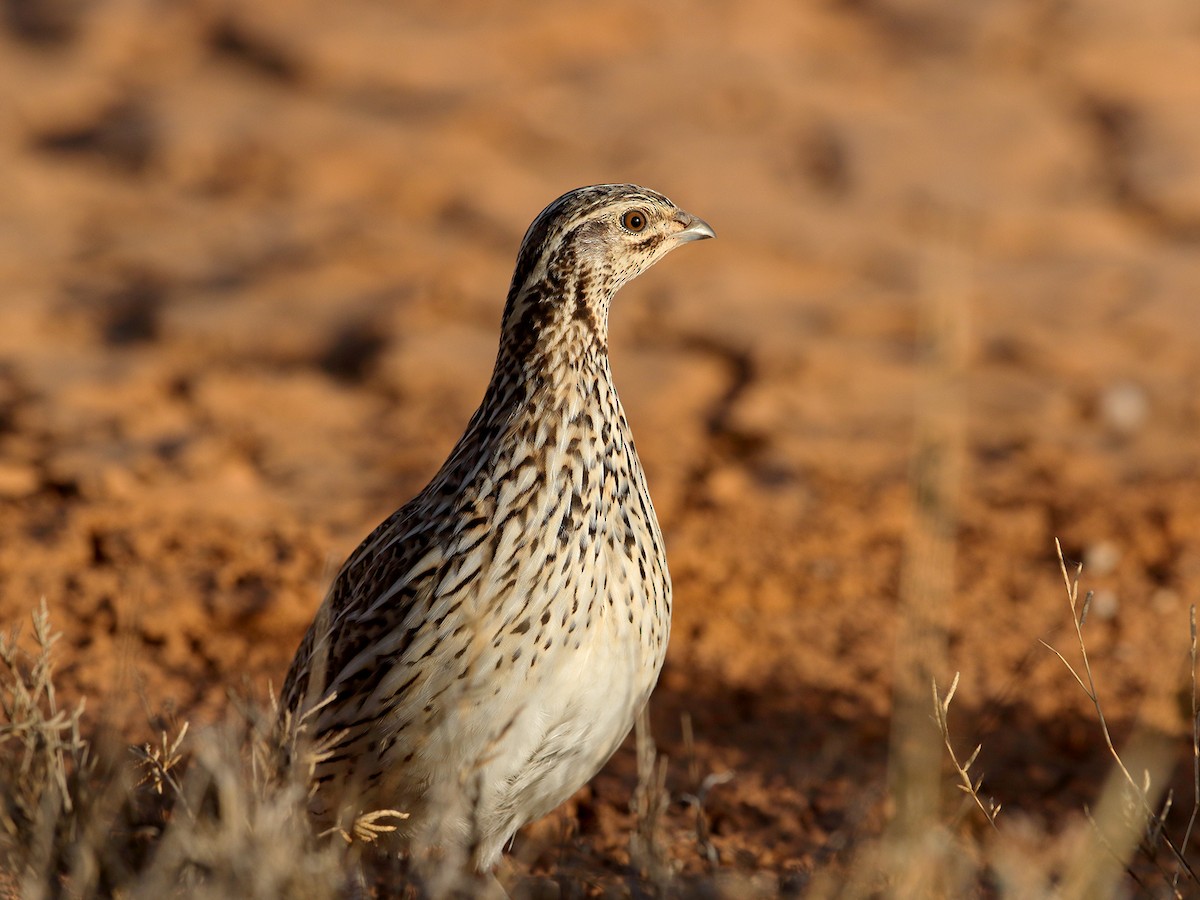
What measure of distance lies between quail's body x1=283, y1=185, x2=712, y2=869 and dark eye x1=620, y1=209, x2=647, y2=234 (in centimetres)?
11

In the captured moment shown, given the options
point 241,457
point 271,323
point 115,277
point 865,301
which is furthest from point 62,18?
point 865,301

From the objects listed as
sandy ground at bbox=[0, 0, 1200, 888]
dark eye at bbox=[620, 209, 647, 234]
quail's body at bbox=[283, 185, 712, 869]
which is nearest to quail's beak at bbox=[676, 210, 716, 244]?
dark eye at bbox=[620, 209, 647, 234]

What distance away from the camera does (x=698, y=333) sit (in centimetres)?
920

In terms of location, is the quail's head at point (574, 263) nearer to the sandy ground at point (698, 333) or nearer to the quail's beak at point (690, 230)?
the quail's beak at point (690, 230)

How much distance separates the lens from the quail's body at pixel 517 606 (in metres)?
3.71

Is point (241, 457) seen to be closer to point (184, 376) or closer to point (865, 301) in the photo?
point (184, 376)

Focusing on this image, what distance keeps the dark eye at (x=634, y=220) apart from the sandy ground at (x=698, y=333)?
115 centimetres

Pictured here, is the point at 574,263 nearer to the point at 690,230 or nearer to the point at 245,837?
the point at 690,230

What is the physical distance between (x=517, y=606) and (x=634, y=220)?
1.28 meters

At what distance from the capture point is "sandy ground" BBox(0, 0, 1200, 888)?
5.81 meters

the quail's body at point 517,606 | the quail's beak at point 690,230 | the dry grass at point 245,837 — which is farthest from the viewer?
the quail's beak at point 690,230

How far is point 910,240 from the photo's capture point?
10320 mm

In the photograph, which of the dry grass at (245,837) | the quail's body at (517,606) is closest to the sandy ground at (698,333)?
the dry grass at (245,837)

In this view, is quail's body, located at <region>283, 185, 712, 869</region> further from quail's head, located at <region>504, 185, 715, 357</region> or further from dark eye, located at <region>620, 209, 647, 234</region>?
dark eye, located at <region>620, 209, 647, 234</region>
